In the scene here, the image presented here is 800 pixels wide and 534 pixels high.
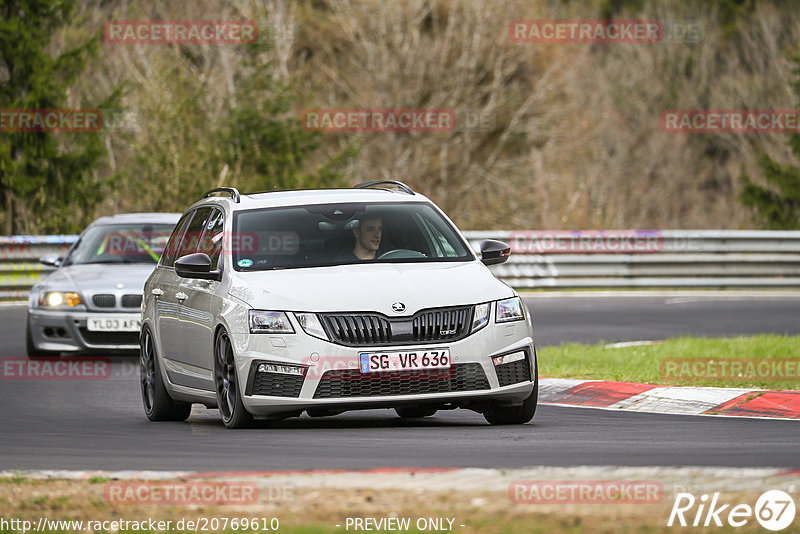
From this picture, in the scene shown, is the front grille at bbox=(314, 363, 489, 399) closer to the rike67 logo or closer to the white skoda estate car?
the white skoda estate car

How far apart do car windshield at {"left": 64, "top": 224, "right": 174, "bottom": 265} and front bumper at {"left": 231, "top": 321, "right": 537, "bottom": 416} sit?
8.33 m

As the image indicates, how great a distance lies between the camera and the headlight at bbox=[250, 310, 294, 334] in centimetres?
983

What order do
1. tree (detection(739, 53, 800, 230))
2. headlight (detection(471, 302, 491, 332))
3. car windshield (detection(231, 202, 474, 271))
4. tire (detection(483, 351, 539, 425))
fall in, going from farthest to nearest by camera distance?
tree (detection(739, 53, 800, 230))
car windshield (detection(231, 202, 474, 271))
tire (detection(483, 351, 539, 425))
headlight (detection(471, 302, 491, 332))

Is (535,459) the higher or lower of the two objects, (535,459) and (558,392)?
the higher

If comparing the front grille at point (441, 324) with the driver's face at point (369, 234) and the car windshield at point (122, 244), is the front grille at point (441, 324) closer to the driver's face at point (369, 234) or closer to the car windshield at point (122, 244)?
the driver's face at point (369, 234)

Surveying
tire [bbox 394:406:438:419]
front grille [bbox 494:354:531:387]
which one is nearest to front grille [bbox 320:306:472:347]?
front grille [bbox 494:354:531:387]

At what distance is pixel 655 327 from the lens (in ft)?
66.5

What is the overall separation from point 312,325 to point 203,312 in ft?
4.42

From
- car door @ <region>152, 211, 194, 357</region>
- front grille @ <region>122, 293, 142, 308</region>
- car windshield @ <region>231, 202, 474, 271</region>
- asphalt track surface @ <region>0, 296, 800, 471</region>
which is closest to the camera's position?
asphalt track surface @ <region>0, 296, 800, 471</region>

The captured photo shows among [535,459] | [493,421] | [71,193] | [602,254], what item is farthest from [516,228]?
[535,459]

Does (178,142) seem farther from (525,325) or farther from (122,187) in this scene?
(525,325)

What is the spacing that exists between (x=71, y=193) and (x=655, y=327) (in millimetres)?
15482

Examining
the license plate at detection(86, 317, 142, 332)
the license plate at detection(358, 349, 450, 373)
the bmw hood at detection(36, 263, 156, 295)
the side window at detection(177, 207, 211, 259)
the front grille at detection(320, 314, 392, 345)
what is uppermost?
the side window at detection(177, 207, 211, 259)

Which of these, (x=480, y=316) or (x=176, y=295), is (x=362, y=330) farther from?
(x=176, y=295)
